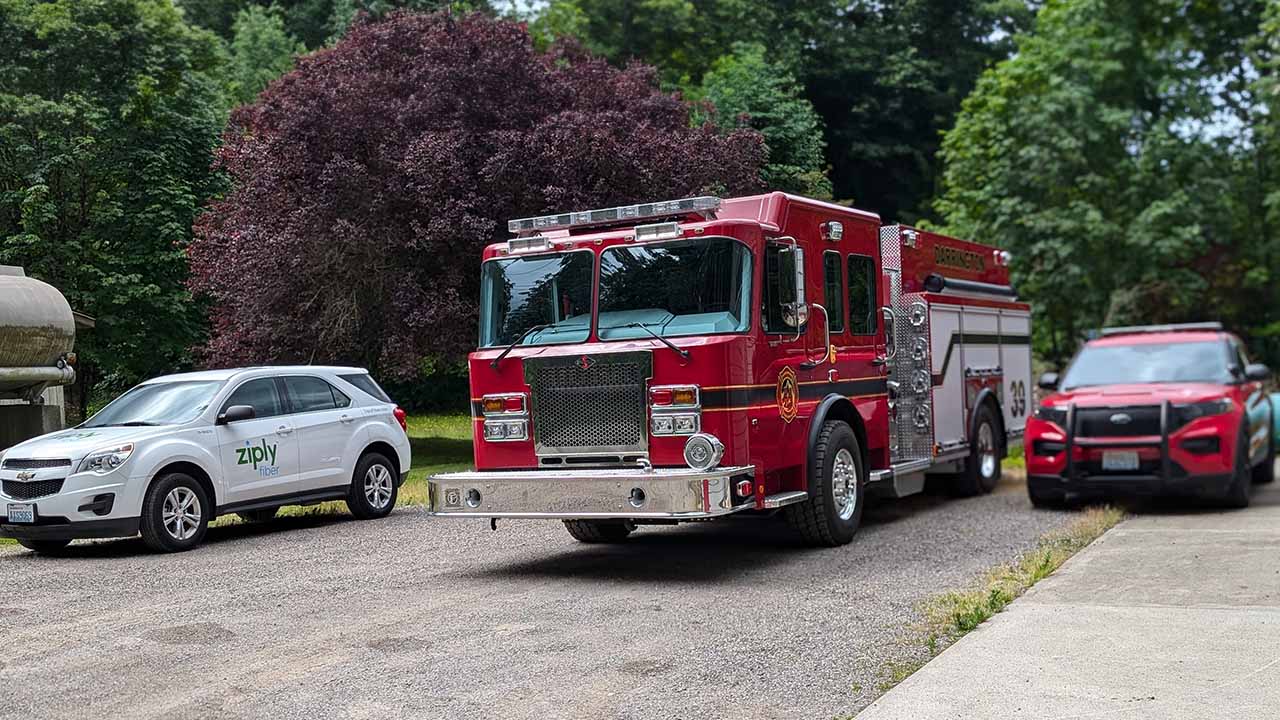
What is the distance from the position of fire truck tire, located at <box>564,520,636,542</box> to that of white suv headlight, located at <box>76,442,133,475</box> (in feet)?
12.9

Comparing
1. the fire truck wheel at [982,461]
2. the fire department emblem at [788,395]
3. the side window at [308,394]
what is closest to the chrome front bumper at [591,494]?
the fire department emblem at [788,395]

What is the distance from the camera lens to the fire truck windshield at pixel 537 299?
972 cm

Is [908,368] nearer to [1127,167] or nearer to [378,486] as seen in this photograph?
[378,486]

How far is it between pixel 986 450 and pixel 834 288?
4.93 m

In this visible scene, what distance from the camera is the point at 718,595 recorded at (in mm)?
8648

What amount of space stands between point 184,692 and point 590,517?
3.46 m

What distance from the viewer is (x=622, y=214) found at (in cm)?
981

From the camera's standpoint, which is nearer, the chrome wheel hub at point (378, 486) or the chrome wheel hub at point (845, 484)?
the chrome wheel hub at point (845, 484)

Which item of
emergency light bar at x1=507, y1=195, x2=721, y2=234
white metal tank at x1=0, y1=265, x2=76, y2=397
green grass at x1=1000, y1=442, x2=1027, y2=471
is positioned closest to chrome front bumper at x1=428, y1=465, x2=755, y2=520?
emergency light bar at x1=507, y1=195, x2=721, y2=234

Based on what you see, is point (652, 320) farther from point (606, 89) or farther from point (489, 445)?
point (606, 89)

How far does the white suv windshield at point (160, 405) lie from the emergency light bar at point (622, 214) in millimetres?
3894

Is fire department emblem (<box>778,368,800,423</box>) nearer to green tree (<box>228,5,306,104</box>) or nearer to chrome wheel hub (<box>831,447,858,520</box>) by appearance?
chrome wheel hub (<box>831,447,858,520</box>)

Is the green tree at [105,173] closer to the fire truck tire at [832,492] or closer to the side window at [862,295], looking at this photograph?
the side window at [862,295]

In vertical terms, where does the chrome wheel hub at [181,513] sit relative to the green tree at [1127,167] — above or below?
below
